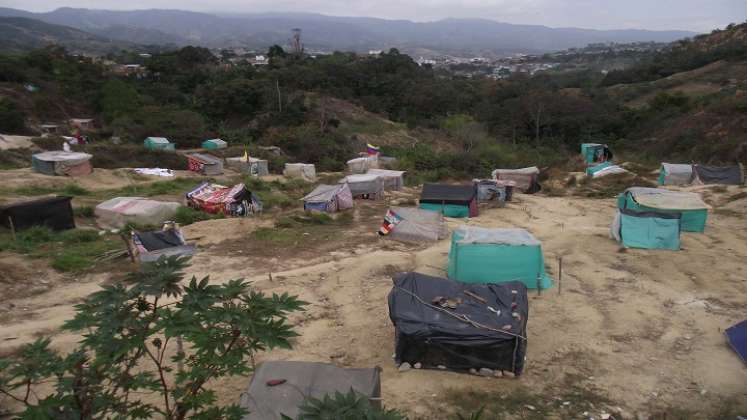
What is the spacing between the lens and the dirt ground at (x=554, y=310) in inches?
291

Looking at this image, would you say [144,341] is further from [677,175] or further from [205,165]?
[677,175]

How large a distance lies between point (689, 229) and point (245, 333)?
1582 centimetres

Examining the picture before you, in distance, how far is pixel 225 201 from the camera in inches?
655

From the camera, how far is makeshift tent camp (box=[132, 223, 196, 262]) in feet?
38.9

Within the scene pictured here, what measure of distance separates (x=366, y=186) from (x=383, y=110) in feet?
102

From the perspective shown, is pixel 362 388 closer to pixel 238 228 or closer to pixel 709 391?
pixel 709 391

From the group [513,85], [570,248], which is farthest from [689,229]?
[513,85]

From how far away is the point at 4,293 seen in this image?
392 inches

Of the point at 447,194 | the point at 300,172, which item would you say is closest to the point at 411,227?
the point at 447,194

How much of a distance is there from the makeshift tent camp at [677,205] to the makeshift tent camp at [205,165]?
728 inches

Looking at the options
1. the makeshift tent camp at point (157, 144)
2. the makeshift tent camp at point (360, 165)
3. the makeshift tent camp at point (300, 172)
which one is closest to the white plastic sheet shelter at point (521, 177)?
the makeshift tent camp at point (360, 165)

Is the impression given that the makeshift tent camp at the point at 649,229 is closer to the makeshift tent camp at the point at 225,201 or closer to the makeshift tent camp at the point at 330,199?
the makeshift tent camp at the point at 330,199

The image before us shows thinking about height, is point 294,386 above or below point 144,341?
below

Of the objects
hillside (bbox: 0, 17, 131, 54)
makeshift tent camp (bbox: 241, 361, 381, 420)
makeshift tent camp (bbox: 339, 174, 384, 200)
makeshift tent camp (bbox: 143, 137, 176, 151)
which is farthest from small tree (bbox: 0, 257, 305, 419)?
hillside (bbox: 0, 17, 131, 54)
